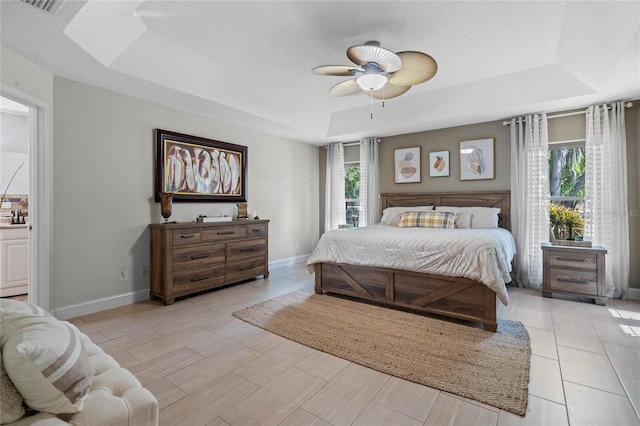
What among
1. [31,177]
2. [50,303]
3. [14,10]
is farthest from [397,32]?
[50,303]

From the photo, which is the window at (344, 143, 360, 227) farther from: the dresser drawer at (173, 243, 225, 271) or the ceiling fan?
the ceiling fan

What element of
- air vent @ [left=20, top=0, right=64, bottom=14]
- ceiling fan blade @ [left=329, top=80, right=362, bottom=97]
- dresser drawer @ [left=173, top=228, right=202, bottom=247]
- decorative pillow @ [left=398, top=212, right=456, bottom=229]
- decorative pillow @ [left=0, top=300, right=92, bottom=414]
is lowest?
decorative pillow @ [left=0, top=300, right=92, bottom=414]

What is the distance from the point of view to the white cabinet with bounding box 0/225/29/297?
3.71 metres

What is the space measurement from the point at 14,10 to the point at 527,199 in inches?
213

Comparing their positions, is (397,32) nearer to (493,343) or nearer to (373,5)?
(373,5)

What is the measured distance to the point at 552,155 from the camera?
13.8ft

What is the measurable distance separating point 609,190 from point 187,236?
16.6ft

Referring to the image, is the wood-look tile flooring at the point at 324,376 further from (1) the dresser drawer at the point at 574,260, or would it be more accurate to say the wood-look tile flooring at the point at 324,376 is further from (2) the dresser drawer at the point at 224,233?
(2) the dresser drawer at the point at 224,233

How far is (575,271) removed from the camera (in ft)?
11.5

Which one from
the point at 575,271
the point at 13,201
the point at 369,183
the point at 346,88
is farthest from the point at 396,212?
the point at 13,201

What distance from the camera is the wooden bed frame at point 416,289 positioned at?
2762 mm

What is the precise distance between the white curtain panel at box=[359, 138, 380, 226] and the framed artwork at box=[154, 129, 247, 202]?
217cm

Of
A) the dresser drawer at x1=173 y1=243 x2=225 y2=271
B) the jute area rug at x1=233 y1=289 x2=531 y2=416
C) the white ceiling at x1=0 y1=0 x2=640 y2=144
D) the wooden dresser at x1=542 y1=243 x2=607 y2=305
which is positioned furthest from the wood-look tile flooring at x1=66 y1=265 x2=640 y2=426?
the white ceiling at x1=0 y1=0 x2=640 y2=144

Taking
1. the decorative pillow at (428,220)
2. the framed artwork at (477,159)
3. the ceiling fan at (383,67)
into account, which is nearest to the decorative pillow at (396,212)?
the decorative pillow at (428,220)
